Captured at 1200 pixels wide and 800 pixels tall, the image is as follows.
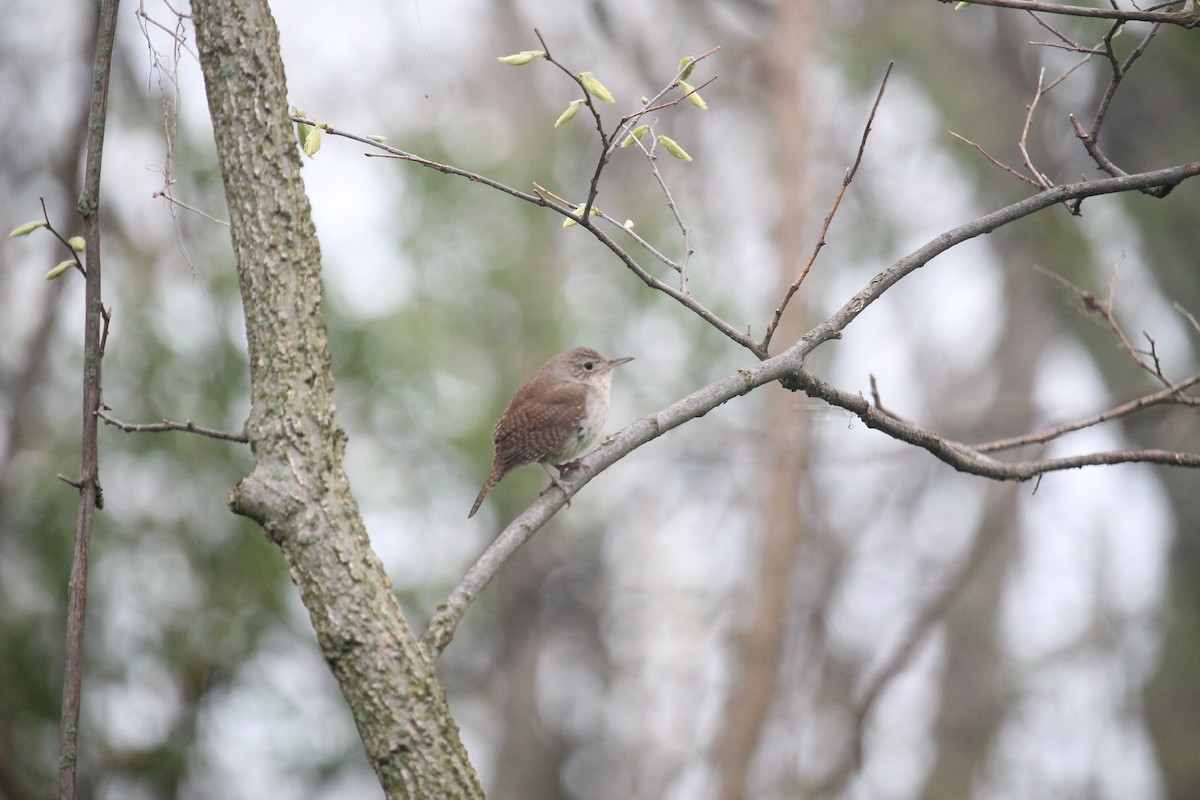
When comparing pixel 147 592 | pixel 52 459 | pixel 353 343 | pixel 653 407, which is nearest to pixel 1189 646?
pixel 653 407

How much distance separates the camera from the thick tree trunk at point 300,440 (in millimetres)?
2223

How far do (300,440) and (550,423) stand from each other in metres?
2.03

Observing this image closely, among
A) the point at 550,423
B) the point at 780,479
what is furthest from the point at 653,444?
the point at 550,423

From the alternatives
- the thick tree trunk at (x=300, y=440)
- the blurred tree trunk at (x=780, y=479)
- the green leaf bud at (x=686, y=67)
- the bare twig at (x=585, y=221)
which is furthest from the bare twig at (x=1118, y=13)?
the blurred tree trunk at (x=780, y=479)

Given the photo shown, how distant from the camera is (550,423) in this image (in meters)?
4.31

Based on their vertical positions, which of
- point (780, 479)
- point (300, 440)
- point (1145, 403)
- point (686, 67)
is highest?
point (780, 479)

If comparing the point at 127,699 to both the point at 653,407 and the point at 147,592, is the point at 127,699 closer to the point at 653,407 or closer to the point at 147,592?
the point at 147,592

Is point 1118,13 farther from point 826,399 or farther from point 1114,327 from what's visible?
point 1114,327

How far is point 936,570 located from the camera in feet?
36.6

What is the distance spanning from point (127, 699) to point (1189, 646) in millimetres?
7708

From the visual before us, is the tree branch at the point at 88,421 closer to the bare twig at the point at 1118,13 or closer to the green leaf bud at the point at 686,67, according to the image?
the green leaf bud at the point at 686,67

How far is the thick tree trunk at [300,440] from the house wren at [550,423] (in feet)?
6.02

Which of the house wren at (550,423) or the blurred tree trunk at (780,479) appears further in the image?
the blurred tree trunk at (780,479)

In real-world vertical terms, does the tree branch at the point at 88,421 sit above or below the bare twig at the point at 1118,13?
below
